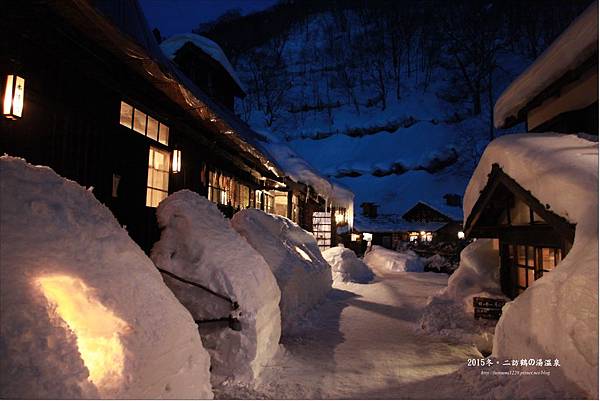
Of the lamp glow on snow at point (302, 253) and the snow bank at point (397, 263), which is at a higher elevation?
the lamp glow on snow at point (302, 253)

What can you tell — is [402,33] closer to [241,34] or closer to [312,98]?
[312,98]

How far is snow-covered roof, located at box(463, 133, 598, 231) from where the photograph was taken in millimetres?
4695

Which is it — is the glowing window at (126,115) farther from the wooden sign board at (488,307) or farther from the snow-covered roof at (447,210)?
the snow-covered roof at (447,210)

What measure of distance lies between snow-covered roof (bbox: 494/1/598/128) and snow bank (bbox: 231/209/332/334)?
7.74 metres

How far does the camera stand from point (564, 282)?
4246 mm

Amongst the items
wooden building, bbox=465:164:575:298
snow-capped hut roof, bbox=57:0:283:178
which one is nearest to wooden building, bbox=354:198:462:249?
wooden building, bbox=465:164:575:298

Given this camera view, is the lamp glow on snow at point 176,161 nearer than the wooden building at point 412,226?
Yes

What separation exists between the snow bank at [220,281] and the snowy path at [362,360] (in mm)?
501

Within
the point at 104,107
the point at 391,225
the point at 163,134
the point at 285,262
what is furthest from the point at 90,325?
the point at 391,225

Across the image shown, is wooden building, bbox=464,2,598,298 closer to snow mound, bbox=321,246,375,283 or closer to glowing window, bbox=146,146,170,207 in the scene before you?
glowing window, bbox=146,146,170,207

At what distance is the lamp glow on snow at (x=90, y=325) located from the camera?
10.0 feet

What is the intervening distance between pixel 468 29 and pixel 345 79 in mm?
23651

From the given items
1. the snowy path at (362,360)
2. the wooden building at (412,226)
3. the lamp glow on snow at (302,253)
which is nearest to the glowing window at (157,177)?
the snowy path at (362,360)

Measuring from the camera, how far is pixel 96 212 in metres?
4.11
